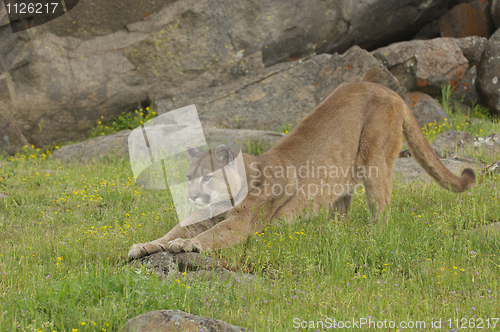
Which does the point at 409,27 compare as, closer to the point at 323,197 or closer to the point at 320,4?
the point at 320,4

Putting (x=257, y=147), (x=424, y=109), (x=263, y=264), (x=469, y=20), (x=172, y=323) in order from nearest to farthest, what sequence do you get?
(x=172, y=323)
(x=263, y=264)
(x=257, y=147)
(x=424, y=109)
(x=469, y=20)

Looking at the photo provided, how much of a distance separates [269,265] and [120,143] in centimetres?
478

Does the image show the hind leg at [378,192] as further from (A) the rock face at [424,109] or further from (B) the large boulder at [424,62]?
(B) the large boulder at [424,62]

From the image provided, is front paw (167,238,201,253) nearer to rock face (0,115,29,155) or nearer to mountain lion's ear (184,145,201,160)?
mountain lion's ear (184,145,201,160)

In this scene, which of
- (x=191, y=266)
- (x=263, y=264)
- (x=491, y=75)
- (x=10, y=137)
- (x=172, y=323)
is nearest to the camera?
(x=172, y=323)

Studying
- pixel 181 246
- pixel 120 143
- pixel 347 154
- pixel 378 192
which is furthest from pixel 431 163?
pixel 120 143

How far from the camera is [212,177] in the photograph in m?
4.21

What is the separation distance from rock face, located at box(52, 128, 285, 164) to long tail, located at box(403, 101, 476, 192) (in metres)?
2.61

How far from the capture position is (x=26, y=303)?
283cm

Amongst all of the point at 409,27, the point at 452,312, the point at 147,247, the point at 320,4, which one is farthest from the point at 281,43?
the point at 452,312

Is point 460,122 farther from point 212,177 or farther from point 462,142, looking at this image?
point 212,177

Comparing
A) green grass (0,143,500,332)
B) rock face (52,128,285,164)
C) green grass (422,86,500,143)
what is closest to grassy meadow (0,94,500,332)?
green grass (0,143,500,332)

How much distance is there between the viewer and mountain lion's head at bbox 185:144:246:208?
4.14 m

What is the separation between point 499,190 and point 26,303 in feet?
16.1
